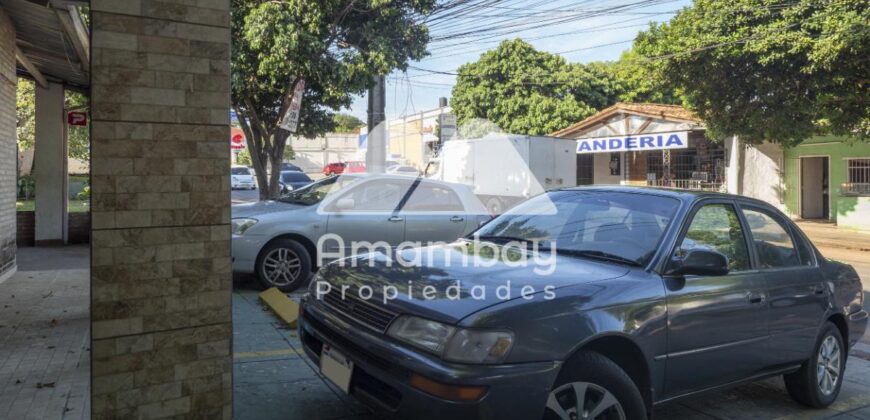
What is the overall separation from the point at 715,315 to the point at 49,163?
1125 cm

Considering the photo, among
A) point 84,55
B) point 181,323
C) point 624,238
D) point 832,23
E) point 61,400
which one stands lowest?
point 61,400

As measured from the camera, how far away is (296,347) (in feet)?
17.3

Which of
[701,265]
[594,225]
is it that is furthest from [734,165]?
[701,265]

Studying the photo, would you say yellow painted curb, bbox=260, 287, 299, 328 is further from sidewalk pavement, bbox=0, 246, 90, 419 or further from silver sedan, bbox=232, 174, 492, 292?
sidewalk pavement, bbox=0, 246, 90, 419

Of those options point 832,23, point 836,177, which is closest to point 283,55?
point 832,23

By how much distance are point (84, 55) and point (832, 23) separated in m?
14.1

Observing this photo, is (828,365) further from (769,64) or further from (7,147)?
(769,64)

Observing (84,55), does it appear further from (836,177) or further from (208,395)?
(836,177)

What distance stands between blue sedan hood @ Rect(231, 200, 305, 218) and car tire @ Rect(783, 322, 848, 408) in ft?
18.3

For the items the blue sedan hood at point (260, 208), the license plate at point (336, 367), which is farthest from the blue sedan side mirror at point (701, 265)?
the blue sedan hood at point (260, 208)

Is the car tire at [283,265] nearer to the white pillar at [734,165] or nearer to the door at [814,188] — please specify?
the white pillar at [734,165]

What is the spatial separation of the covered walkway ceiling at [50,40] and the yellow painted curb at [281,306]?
321cm

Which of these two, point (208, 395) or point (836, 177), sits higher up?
point (836, 177)

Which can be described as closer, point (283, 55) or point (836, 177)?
point (283, 55)
